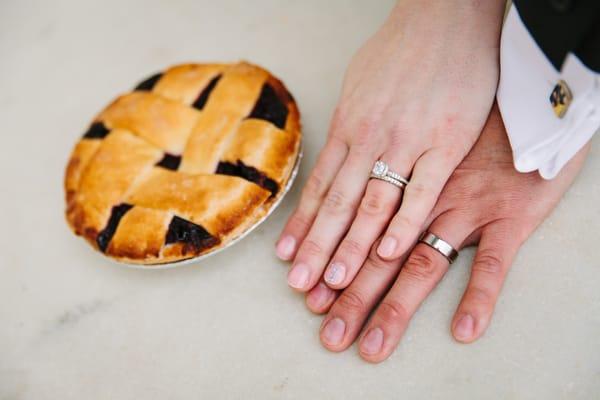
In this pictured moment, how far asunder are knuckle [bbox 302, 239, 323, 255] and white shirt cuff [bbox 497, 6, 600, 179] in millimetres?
301

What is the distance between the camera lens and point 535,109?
2.40ft

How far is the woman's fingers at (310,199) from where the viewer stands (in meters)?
0.89

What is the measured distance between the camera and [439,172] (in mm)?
794

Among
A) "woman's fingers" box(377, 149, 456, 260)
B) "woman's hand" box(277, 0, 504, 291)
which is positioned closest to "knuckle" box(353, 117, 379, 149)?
"woman's hand" box(277, 0, 504, 291)

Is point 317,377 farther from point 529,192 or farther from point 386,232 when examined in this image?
point 529,192

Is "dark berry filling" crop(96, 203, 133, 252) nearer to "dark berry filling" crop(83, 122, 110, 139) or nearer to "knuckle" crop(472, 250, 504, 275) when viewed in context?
"dark berry filling" crop(83, 122, 110, 139)

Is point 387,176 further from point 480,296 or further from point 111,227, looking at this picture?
point 111,227

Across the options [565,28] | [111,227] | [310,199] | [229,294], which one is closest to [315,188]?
[310,199]

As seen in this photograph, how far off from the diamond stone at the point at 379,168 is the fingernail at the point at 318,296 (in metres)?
0.19

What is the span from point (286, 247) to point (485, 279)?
30 centimetres

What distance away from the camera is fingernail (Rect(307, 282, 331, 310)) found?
827 mm

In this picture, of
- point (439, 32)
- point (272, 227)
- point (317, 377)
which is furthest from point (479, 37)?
point (317, 377)

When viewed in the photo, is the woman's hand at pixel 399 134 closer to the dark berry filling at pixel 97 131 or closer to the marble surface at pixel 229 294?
the marble surface at pixel 229 294

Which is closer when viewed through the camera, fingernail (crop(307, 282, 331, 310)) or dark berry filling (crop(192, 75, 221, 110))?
fingernail (crop(307, 282, 331, 310))
